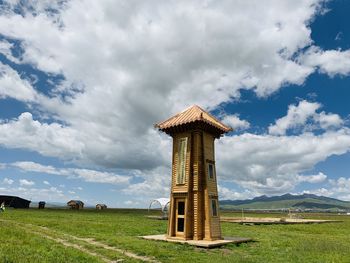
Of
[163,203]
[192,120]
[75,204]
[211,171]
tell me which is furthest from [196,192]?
[75,204]

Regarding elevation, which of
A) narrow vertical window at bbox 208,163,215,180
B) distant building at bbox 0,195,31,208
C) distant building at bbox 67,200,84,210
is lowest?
narrow vertical window at bbox 208,163,215,180

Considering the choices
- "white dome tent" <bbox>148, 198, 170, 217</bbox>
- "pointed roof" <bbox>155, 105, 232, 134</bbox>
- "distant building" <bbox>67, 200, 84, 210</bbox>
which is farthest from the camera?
"distant building" <bbox>67, 200, 84, 210</bbox>

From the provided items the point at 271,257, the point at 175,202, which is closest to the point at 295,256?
the point at 271,257

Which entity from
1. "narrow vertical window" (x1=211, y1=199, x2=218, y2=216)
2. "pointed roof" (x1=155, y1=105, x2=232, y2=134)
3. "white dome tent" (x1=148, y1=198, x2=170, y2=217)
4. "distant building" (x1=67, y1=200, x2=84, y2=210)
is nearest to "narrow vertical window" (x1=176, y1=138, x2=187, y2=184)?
"pointed roof" (x1=155, y1=105, x2=232, y2=134)

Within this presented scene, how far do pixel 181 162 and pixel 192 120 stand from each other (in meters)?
3.70

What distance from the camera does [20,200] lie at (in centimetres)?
10119

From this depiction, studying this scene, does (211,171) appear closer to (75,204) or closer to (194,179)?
(194,179)

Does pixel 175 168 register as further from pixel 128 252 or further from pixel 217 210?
pixel 128 252

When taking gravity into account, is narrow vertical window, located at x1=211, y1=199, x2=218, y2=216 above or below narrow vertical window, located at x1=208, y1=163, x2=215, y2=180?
below

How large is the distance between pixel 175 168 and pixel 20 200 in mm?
85972

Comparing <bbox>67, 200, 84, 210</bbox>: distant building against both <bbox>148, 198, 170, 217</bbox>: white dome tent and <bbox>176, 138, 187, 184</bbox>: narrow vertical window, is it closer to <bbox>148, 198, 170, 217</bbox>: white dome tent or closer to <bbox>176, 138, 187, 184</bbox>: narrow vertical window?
<bbox>148, 198, 170, 217</bbox>: white dome tent

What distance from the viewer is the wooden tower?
27.5 m

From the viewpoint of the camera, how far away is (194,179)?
28.2m

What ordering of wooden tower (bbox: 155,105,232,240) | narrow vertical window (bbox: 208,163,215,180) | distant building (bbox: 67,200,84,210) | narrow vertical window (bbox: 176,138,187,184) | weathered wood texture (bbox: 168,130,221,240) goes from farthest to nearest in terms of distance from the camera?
distant building (bbox: 67,200,84,210) < narrow vertical window (bbox: 208,163,215,180) < narrow vertical window (bbox: 176,138,187,184) < wooden tower (bbox: 155,105,232,240) < weathered wood texture (bbox: 168,130,221,240)
